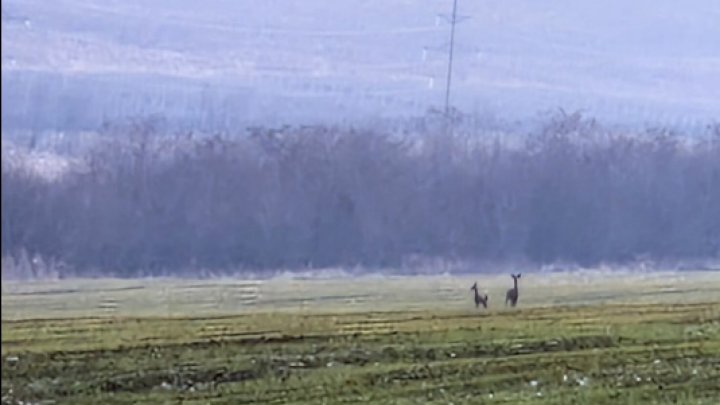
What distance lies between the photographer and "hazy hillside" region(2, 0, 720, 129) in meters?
3.69

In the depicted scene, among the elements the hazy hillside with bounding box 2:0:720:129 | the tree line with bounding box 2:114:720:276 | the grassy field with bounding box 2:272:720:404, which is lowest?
the grassy field with bounding box 2:272:720:404

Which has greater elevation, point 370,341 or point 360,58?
point 360,58

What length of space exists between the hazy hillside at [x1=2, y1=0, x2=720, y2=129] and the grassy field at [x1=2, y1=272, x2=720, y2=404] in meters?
0.52

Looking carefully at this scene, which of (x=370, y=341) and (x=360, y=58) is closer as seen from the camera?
(x=360, y=58)

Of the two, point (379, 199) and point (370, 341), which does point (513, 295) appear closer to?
point (370, 341)

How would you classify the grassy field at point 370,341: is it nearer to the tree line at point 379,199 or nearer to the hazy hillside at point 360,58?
the tree line at point 379,199

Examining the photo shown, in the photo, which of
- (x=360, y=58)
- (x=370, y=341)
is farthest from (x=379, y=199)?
(x=370, y=341)

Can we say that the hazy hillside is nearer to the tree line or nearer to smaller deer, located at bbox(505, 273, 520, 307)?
the tree line

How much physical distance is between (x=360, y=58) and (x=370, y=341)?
36.6 inches

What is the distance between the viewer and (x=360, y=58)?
3939mm

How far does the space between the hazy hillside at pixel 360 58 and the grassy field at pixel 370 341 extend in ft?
1.72

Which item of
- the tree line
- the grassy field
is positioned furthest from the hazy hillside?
the grassy field

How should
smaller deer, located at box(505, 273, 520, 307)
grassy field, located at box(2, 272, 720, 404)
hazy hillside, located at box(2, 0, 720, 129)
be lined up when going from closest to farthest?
hazy hillside, located at box(2, 0, 720, 129)
grassy field, located at box(2, 272, 720, 404)
smaller deer, located at box(505, 273, 520, 307)

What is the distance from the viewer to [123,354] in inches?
159
